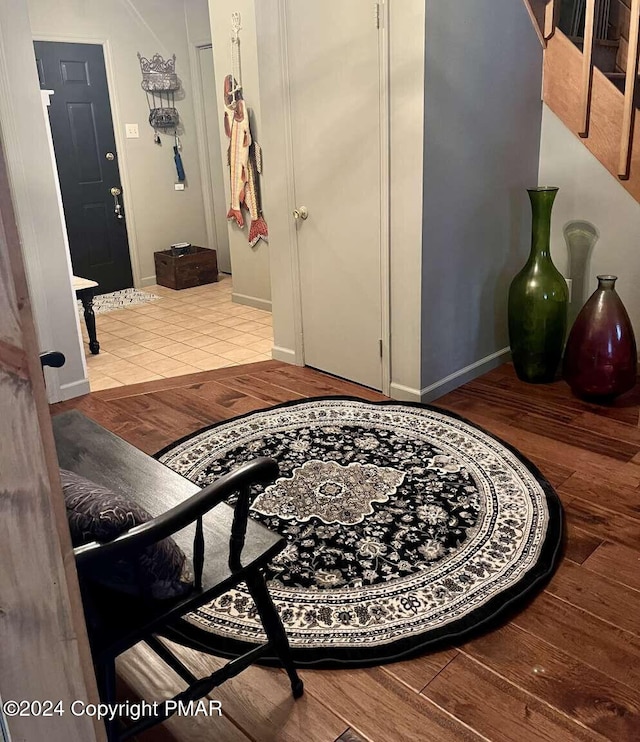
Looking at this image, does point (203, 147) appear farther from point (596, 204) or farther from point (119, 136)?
point (596, 204)

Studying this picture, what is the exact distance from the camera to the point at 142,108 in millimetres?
5832

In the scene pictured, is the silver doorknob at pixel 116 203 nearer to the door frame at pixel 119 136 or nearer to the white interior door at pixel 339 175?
the door frame at pixel 119 136

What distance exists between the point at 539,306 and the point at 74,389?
242 centimetres

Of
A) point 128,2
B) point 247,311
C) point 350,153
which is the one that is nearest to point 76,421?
point 350,153

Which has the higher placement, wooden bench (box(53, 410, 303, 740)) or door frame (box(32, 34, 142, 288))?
door frame (box(32, 34, 142, 288))

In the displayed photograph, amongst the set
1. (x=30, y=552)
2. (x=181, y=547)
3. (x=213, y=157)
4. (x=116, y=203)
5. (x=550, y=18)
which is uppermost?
(x=550, y=18)

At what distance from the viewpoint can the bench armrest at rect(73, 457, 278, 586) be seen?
42.8 inches

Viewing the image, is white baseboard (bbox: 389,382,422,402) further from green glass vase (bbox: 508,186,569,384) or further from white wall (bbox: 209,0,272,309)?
white wall (bbox: 209,0,272,309)

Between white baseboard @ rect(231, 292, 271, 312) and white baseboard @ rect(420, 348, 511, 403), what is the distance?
6.42 feet

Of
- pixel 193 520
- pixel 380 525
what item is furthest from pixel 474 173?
pixel 193 520

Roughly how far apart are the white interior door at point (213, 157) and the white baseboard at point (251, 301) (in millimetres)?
1214

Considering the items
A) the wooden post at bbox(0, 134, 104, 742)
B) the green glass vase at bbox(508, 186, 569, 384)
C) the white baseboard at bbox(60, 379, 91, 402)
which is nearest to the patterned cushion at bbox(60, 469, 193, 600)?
the wooden post at bbox(0, 134, 104, 742)

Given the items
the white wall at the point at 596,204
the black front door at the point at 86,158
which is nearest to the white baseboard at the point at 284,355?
the white wall at the point at 596,204

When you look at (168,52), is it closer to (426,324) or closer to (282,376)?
(282,376)
